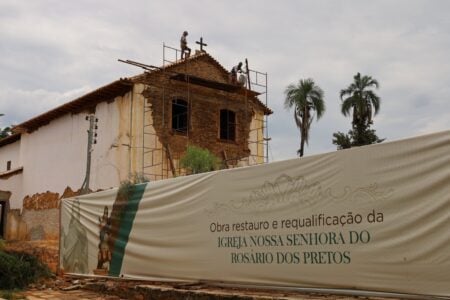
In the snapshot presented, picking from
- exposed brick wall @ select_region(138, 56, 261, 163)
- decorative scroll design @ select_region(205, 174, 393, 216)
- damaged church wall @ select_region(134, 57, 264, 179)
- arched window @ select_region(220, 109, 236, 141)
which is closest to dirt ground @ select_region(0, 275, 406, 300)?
decorative scroll design @ select_region(205, 174, 393, 216)

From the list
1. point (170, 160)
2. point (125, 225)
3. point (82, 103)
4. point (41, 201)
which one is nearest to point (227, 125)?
point (170, 160)

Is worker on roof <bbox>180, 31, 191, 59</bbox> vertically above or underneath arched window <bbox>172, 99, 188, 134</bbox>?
above

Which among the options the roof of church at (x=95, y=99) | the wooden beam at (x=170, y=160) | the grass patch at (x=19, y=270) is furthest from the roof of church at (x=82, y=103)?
the grass patch at (x=19, y=270)

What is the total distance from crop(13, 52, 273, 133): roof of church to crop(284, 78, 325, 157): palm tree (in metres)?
5.60

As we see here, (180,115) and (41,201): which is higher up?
(180,115)

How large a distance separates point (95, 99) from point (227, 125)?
6.27 m

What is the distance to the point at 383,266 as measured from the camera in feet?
19.6

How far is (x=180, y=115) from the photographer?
80.8 ft

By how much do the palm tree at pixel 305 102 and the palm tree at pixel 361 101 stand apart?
4470 mm

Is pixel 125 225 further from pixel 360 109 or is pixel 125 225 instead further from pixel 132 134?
pixel 360 109

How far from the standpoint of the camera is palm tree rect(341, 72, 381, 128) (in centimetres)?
3669

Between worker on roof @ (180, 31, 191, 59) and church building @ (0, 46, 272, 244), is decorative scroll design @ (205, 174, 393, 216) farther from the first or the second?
worker on roof @ (180, 31, 191, 59)

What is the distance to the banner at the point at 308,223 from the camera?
225 inches

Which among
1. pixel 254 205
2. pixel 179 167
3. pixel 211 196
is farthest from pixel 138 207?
pixel 179 167
